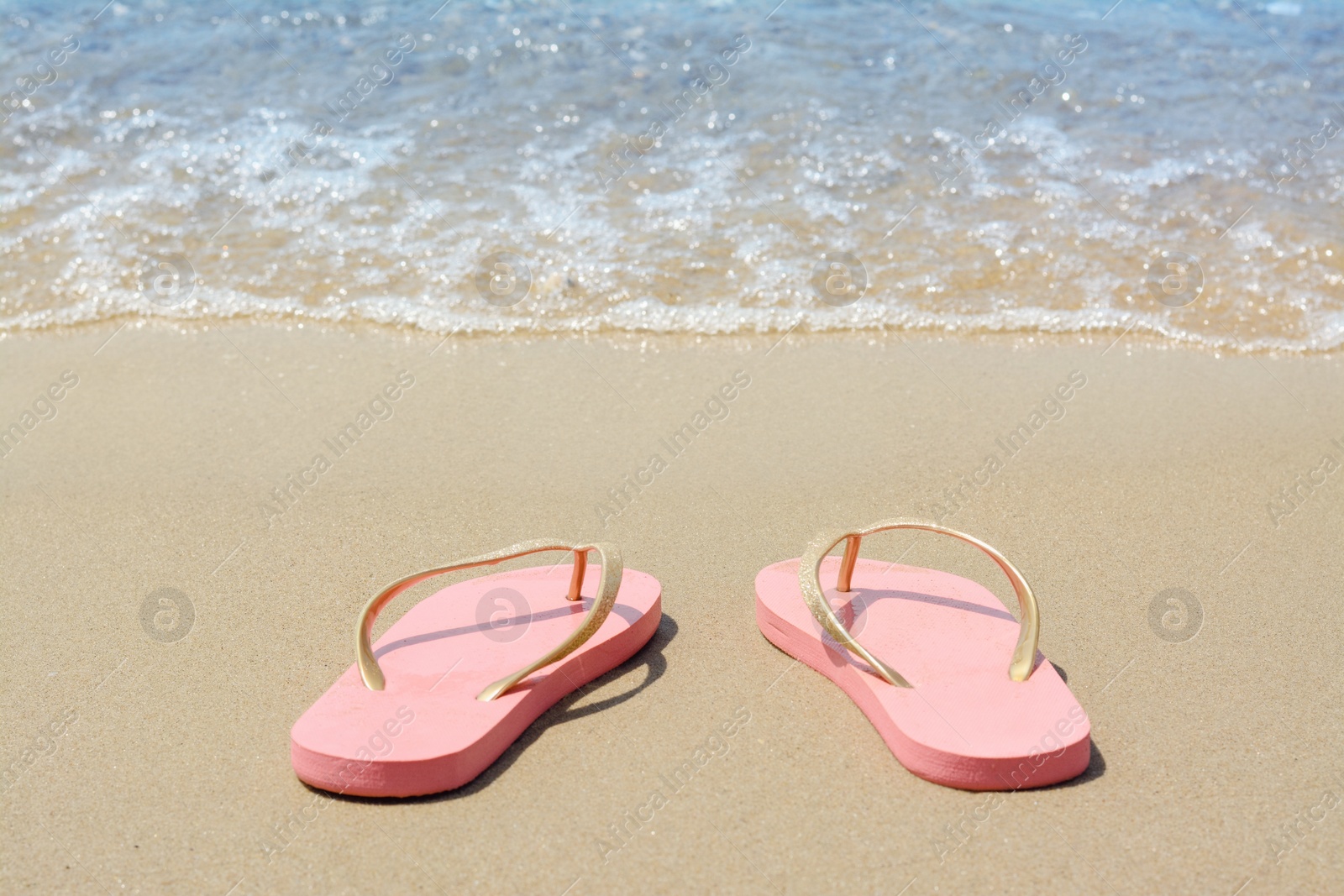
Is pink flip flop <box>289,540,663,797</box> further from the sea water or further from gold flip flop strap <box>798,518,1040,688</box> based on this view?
the sea water

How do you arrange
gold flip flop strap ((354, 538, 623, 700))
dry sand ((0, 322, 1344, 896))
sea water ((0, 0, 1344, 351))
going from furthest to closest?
sea water ((0, 0, 1344, 351)) → gold flip flop strap ((354, 538, 623, 700)) → dry sand ((0, 322, 1344, 896))

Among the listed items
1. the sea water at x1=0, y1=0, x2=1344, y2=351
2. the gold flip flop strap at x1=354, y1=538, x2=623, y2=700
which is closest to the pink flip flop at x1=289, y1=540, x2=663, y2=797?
the gold flip flop strap at x1=354, y1=538, x2=623, y2=700

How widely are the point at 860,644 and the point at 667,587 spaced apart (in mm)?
514

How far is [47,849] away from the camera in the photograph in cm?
177

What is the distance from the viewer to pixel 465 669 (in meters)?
2.11

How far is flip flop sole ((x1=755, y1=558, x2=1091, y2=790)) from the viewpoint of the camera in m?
1.87

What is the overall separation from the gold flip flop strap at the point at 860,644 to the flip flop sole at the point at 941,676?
0.03 meters

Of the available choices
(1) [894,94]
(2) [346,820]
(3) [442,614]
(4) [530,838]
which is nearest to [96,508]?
(3) [442,614]

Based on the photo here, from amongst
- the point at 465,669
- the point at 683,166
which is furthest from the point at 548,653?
the point at 683,166

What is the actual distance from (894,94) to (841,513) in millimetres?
3291

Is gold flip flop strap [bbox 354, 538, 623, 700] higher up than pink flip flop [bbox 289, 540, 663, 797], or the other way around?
gold flip flop strap [bbox 354, 538, 623, 700]

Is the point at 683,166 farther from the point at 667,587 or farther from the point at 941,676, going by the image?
the point at 941,676

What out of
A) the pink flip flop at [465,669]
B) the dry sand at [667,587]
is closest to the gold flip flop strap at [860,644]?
the dry sand at [667,587]

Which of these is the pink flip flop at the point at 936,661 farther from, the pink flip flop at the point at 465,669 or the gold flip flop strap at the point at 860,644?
the pink flip flop at the point at 465,669
